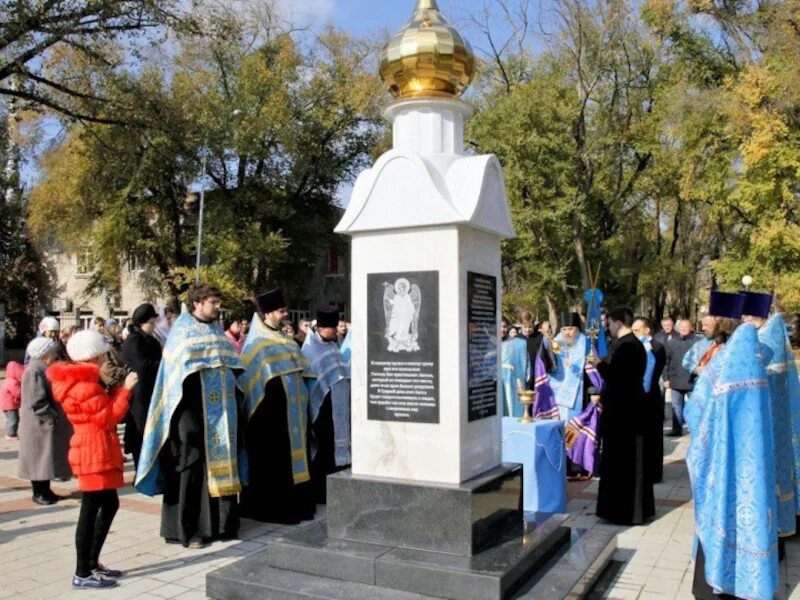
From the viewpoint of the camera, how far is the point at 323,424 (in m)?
7.55

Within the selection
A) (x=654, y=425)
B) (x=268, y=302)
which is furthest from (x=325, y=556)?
(x=654, y=425)

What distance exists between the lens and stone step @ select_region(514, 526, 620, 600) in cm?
429

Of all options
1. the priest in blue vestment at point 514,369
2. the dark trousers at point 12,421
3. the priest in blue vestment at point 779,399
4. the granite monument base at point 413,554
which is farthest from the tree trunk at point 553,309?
the granite monument base at point 413,554

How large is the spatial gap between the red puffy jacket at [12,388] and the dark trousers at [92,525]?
5777 millimetres

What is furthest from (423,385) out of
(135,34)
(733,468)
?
(135,34)

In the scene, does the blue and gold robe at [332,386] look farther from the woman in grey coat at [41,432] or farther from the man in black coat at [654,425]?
the man in black coat at [654,425]

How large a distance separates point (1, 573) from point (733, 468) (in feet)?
16.9

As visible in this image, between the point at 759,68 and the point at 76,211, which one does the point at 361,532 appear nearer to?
the point at 759,68

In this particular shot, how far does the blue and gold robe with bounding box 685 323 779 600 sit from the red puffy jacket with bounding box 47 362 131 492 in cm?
387

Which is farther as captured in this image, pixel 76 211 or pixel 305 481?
pixel 76 211

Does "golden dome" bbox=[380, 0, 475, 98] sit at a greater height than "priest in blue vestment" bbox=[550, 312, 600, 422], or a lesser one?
greater

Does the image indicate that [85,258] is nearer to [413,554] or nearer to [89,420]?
[89,420]

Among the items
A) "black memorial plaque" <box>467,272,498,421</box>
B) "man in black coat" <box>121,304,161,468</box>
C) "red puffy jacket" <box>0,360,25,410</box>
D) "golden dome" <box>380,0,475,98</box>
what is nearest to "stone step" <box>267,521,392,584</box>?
"black memorial plaque" <box>467,272,498,421</box>

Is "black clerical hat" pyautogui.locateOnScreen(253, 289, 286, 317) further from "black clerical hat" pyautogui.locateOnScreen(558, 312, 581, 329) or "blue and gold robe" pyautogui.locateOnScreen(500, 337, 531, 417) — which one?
"blue and gold robe" pyautogui.locateOnScreen(500, 337, 531, 417)
